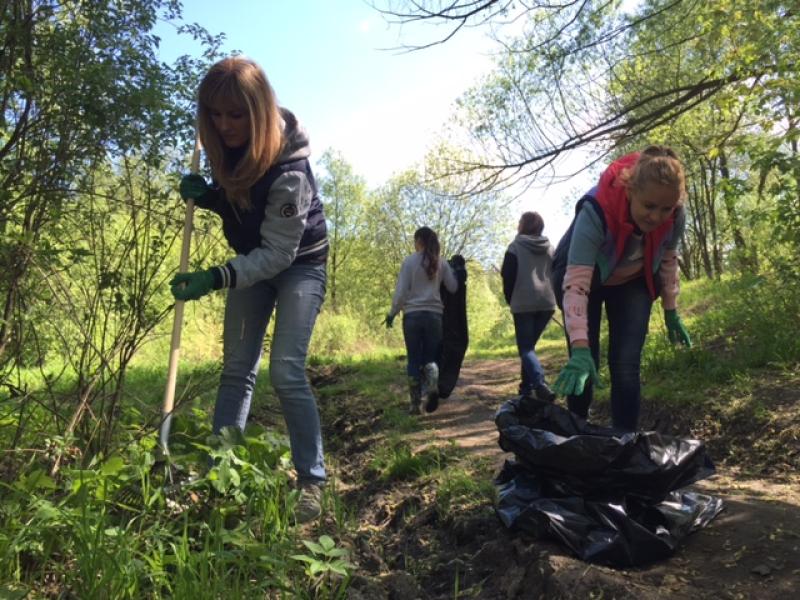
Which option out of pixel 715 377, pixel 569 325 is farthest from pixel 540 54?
pixel 569 325

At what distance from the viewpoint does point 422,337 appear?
5.59 metres

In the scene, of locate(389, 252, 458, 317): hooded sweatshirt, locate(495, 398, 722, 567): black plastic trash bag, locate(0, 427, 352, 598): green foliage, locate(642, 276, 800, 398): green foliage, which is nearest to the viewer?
locate(0, 427, 352, 598): green foliage

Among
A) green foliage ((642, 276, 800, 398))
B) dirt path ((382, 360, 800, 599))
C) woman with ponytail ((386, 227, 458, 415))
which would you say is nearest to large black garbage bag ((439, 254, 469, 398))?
woman with ponytail ((386, 227, 458, 415))

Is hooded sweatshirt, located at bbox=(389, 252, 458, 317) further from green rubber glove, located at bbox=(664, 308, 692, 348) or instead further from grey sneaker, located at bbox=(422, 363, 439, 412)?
green rubber glove, located at bbox=(664, 308, 692, 348)

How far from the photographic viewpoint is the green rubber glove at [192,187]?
267cm

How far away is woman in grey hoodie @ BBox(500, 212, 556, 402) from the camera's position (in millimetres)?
5430

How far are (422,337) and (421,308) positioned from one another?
28 centimetres

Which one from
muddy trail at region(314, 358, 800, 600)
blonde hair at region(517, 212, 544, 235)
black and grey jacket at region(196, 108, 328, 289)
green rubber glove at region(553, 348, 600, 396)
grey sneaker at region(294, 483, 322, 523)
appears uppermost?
blonde hair at region(517, 212, 544, 235)

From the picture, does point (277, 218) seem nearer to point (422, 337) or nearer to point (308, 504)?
point (308, 504)

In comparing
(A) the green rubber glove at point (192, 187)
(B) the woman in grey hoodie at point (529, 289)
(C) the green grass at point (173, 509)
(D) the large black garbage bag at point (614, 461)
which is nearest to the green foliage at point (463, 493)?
(C) the green grass at point (173, 509)

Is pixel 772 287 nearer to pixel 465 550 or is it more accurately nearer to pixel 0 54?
pixel 465 550

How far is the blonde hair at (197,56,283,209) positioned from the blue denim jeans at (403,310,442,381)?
125 inches

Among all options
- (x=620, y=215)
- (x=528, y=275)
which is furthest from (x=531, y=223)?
(x=620, y=215)

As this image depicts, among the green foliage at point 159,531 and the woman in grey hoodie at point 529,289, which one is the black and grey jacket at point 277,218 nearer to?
the green foliage at point 159,531
